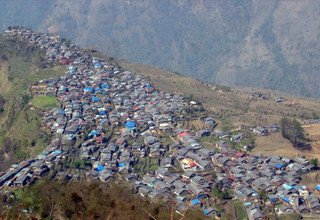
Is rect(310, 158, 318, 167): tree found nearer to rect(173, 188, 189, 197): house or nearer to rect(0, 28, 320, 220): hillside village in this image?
rect(0, 28, 320, 220): hillside village

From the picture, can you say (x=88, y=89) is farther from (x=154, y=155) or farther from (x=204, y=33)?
(x=204, y=33)

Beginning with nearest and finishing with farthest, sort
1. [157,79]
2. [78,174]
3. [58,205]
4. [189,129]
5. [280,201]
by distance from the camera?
[58,205] → [280,201] → [78,174] → [189,129] → [157,79]

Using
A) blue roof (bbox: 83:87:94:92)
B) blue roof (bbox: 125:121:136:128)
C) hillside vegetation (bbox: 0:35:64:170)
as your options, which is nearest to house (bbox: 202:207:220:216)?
blue roof (bbox: 125:121:136:128)

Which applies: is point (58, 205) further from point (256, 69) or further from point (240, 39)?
point (240, 39)

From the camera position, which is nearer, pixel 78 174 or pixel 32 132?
pixel 78 174

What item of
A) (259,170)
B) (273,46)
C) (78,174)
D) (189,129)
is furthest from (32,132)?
(273,46)

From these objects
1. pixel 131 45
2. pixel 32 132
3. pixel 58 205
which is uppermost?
pixel 58 205

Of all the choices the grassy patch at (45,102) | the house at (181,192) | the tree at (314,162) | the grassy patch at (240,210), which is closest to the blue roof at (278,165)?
the tree at (314,162)
